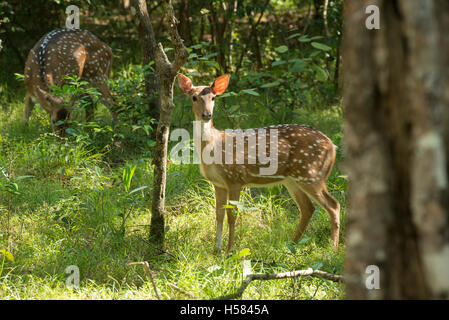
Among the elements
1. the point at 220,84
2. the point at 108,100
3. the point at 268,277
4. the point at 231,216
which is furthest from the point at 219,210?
the point at 108,100

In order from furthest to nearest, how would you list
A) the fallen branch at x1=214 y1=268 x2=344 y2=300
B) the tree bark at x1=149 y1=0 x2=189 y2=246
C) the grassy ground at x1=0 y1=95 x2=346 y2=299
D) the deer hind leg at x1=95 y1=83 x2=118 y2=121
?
the deer hind leg at x1=95 y1=83 x2=118 y2=121 → the tree bark at x1=149 y1=0 x2=189 y2=246 → the grassy ground at x1=0 y1=95 x2=346 y2=299 → the fallen branch at x1=214 y1=268 x2=344 y2=300

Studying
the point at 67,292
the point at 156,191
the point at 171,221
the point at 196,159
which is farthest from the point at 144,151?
the point at 67,292

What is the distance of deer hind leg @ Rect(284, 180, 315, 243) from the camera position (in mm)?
5421

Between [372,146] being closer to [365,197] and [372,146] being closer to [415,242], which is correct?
[365,197]

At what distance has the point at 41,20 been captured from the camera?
9.87m

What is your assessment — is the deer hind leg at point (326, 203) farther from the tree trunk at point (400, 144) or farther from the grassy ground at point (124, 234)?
the tree trunk at point (400, 144)

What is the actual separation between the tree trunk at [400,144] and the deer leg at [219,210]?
324 centimetres

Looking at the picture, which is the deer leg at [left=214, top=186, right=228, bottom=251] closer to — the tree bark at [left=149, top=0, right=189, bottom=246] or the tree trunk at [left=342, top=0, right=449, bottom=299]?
the tree bark at [left=149, top=0, right=189, bottom=246]

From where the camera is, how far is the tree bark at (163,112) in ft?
14.8

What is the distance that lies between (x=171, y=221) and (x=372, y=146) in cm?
381

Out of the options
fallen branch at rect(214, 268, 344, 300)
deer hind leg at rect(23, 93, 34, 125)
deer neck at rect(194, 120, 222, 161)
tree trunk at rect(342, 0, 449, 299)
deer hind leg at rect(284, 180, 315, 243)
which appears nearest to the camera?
tree trunk at rect(342, 0, 449, 299)

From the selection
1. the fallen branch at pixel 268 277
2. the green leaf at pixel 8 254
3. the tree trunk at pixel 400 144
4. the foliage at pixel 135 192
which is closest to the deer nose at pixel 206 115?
the foliage at pixel 135 192

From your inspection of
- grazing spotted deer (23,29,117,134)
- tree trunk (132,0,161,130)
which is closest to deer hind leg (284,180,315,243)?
tree trunk (132,0,161,130)

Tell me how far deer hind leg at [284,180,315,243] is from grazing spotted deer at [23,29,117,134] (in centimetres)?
300
